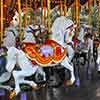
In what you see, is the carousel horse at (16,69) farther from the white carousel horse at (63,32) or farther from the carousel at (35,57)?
the white carousel horse at (63,32)

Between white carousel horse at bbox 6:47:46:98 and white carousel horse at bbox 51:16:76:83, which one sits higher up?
white carousel horse at bbox 51:16:76:83

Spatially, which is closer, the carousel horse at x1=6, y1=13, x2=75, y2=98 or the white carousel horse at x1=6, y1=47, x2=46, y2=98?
the white carousel horse at x1=6, y1=47, x2=46, y2=98

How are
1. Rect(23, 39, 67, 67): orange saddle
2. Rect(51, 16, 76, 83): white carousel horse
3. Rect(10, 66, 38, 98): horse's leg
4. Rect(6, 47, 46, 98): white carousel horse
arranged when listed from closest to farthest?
Rect(6, 47, 46, 98): white carousel horse, Rect(10, 66, 38, 98): horse's leg, Rect(23, 39, 67, 67): orange saddle, Rect(51, 16, 76, 83): white carousel horse

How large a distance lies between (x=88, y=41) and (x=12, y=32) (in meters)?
2.43

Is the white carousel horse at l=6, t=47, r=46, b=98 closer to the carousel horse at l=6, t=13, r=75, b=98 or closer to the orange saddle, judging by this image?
the carousel horse at l=6, t=13, r=75, b=98

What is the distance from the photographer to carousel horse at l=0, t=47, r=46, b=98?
6324 millimetres

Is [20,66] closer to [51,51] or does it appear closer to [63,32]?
[51,51]

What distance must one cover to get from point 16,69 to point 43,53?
497mm

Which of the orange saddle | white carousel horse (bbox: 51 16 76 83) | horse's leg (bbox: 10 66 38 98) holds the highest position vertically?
white carousel horse (bbox: 51 16 76 83)

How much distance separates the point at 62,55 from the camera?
680 centimetres

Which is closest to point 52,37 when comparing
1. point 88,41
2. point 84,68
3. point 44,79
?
point 44,79

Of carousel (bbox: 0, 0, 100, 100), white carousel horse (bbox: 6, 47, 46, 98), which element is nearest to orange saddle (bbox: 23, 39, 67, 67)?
carousel (bbox: 0, 0, 100, 100)

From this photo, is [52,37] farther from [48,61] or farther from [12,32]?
[12,32]

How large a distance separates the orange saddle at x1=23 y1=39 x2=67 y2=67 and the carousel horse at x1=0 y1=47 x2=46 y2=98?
102 millimetres
